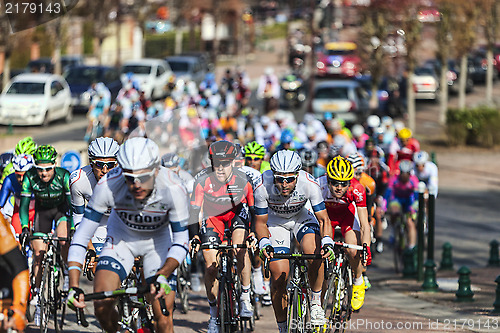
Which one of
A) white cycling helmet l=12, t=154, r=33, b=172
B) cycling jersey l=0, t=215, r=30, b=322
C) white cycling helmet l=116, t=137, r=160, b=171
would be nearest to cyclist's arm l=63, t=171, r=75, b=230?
white cycling helmet l=12, t=154, r=33, b=172

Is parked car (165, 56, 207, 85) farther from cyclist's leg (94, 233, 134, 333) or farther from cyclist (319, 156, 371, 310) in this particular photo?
cyclist's leg (94, 233, 134, 333)

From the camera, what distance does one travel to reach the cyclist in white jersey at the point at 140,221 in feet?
21.3

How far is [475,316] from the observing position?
1084 cm

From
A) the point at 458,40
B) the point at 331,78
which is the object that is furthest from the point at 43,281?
the point at 331,78

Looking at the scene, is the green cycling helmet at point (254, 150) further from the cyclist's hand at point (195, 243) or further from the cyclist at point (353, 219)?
the cyclist's hand at point (195, 243)

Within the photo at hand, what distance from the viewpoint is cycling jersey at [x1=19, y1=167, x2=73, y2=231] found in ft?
32.1

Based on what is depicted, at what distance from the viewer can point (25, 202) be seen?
9.77 metres

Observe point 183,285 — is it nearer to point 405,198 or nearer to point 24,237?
point 24,237

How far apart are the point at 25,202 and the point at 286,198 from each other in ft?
9.39

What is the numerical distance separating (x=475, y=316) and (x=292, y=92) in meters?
27.4

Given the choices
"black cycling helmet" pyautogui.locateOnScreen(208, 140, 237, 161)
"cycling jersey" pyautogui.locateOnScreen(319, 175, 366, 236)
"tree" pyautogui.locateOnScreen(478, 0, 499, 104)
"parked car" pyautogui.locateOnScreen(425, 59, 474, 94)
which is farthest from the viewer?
"parked car" pyautogui.locateOnScreen(425, 59, 474, 94)

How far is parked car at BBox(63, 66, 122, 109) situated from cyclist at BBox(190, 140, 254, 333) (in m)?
23.3

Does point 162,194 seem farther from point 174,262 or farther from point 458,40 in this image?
point 458,40

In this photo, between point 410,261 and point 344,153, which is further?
point 344,153
